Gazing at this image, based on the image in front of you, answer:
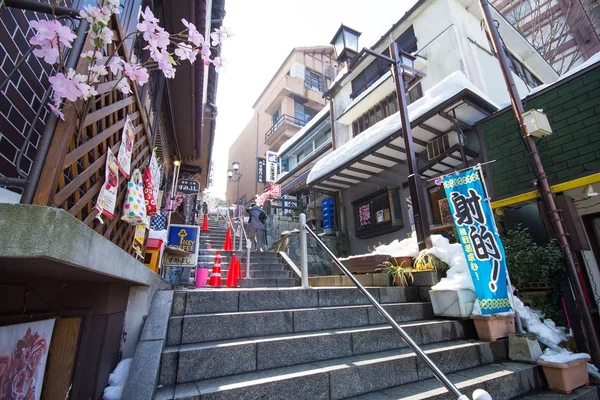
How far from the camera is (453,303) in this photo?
16.7ft

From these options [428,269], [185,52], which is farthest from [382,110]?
[185,52]

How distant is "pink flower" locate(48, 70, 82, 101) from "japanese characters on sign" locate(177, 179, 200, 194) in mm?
10611

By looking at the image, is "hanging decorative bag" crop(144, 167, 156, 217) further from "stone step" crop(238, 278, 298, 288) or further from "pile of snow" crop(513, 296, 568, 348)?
"pile of snow" crop(513, 296, 568, 348)

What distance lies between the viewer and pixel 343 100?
16859 mm

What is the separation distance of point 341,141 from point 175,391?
15137 millimetres

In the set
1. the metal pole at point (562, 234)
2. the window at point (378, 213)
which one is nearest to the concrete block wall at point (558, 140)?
the metal pole at point (562, 234)

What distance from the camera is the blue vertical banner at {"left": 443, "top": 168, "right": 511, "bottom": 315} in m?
4.91

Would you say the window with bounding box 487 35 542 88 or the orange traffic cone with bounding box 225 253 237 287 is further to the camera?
the window with bounding box 487 35 542 88

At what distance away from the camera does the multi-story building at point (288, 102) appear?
28.5 m

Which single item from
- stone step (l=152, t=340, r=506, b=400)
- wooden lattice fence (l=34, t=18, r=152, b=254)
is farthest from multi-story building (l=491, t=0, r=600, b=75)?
wooden lattice fence (l=34, t=18, r=152, b=254)

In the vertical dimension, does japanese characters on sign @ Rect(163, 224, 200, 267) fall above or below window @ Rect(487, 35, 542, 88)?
below

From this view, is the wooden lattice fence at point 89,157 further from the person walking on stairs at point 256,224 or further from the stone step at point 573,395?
the person walking on stairs at point 256,224

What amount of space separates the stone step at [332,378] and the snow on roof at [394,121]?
7.39m

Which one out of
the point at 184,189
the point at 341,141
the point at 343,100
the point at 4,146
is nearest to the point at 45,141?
Result: the point at 4,146
